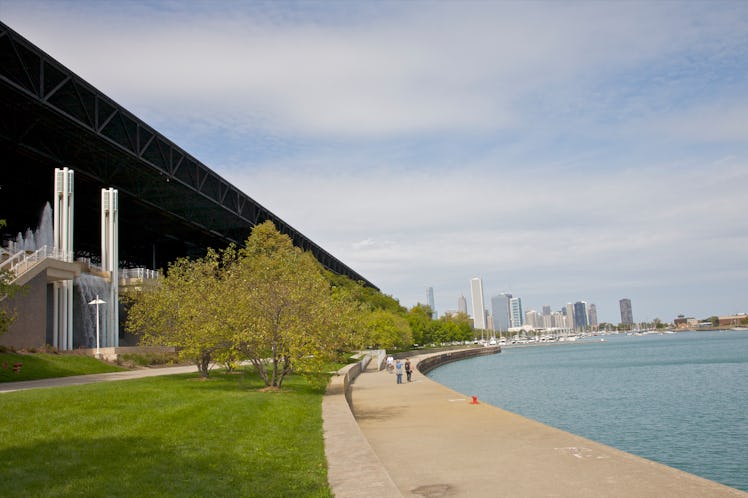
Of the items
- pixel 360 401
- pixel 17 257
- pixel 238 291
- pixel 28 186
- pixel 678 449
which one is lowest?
pixel 678 449

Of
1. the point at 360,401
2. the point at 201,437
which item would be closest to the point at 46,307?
the point at 360,401

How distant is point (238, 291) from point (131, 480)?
709 inches

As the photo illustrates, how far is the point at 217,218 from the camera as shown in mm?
72875

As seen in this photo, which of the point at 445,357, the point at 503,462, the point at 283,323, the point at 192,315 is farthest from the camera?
the point at 445,357

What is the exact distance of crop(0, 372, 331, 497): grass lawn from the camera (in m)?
9.47

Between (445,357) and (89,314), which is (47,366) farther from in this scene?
(445,357)

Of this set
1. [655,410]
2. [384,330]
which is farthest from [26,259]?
[384,330]

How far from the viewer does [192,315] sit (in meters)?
28.4

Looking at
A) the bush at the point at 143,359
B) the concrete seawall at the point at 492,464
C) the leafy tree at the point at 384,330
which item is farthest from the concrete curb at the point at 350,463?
the leafy tree at the point at 384,330

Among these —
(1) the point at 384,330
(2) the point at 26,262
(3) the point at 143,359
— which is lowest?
(3) the point at 143,359

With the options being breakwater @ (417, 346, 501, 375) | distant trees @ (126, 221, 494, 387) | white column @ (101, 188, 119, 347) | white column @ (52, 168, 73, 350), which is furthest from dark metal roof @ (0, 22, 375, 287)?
→ breakwater @ (417, 346, 501, 375)

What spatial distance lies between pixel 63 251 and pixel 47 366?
11.6m

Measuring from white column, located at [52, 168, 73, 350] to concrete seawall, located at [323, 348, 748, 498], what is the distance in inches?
1107

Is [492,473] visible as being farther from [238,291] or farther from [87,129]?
[87,129]
